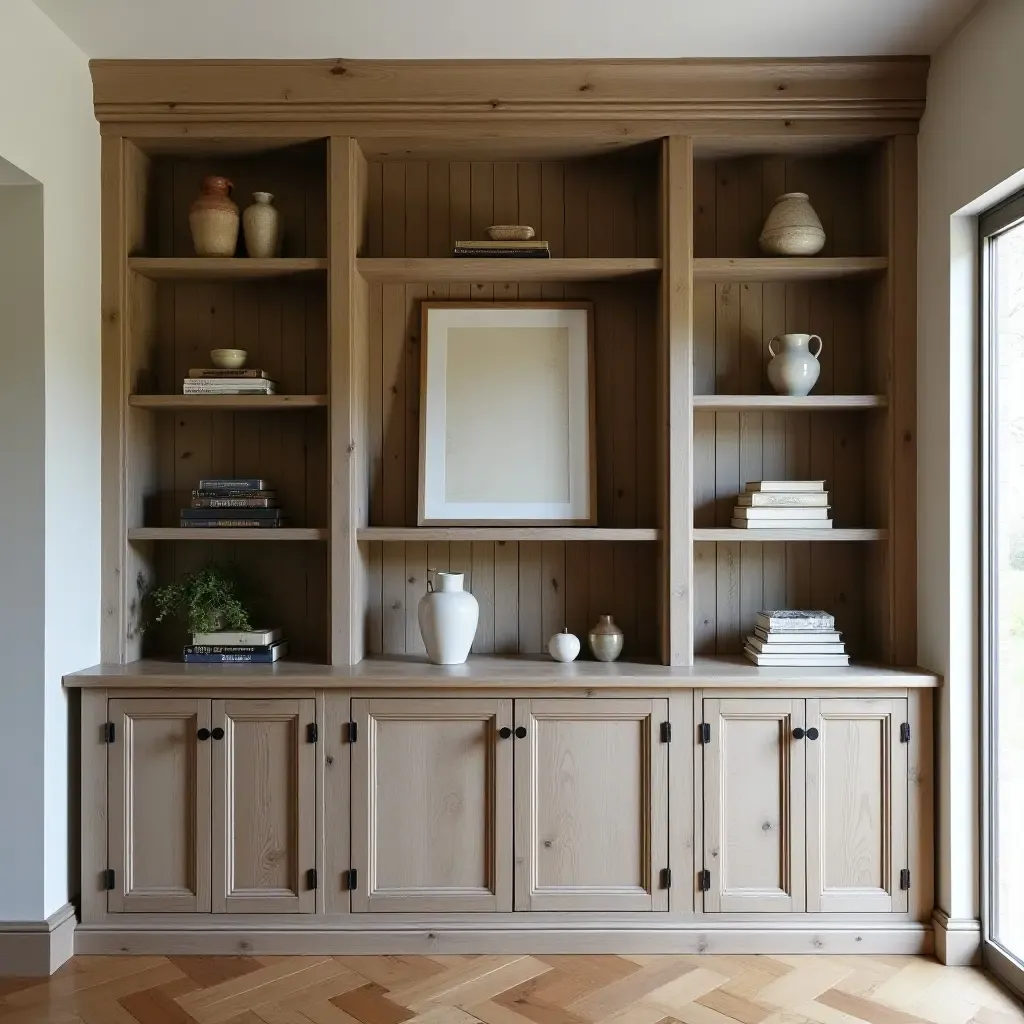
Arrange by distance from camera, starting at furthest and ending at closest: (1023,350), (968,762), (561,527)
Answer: (561,527) → (968,762) → (1023,350)

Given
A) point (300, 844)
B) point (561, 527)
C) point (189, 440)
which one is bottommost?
point (300, 844)

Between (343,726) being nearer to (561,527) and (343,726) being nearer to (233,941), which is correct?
(233,941)

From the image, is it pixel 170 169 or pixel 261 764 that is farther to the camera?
pixel 170 169

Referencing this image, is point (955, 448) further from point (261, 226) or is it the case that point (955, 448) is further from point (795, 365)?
point (261, 226)

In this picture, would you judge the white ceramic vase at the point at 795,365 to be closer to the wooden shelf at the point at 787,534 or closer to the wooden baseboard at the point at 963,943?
the wooden shelf at the point at 787,534

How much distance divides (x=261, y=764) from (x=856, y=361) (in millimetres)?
2423

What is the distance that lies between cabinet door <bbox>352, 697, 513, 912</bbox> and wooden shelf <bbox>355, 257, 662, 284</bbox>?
1375 millimetres

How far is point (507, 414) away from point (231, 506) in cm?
98

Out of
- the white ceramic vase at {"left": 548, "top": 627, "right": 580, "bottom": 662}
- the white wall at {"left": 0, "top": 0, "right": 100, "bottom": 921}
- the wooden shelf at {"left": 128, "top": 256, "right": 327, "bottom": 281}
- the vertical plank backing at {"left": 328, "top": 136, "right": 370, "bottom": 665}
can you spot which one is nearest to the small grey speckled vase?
the white ceramic vase at {"left": 548, "top": 627, "right": 580, "bottom": 662}

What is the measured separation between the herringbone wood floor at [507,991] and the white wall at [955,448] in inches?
14.0

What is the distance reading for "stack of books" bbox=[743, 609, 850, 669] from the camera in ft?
9.93

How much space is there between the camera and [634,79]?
3.01 metres

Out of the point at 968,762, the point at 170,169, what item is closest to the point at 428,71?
the point at 170,169

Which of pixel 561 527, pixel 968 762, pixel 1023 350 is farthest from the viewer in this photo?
pixel 561 527
